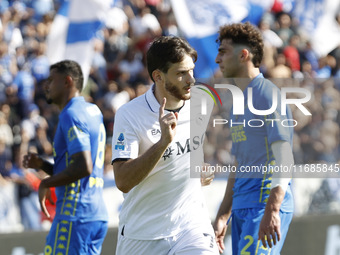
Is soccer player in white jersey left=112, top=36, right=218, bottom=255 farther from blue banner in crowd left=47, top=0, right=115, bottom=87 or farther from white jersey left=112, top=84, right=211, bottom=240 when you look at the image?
blue banner in crowd left=47, top=0, right=115, bottom=87

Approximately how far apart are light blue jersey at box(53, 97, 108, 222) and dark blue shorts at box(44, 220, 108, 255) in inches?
2.4

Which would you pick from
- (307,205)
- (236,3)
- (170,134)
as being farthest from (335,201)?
(170,134)

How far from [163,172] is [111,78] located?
32.2 ft

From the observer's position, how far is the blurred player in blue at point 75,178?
22.2ft

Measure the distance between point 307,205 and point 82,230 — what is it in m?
5.43

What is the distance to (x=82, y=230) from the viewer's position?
6.92m

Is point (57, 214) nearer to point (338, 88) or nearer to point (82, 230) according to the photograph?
point (82, 230)

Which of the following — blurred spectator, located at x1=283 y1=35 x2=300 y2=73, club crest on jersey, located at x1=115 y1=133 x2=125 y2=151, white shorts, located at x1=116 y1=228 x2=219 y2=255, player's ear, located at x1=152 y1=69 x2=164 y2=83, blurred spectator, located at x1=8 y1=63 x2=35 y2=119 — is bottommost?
white shorts, located at x1=116 y1=228 x2=219 y2=255

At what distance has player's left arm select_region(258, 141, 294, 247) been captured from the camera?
5.53 meters

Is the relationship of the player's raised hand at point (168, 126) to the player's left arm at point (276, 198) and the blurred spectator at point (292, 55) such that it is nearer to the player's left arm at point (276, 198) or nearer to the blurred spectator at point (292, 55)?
the player's left arm at point (276, 198)

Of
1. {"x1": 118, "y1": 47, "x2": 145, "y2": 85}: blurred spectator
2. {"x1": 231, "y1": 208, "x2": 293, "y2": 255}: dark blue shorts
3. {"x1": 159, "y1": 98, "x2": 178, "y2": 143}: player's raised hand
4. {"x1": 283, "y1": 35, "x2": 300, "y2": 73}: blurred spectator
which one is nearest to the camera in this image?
{"x1": 159, "y1": 98, "x2": 178, "y2": 143}: player's raised hand

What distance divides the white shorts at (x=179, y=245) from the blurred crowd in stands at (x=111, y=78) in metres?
3.45

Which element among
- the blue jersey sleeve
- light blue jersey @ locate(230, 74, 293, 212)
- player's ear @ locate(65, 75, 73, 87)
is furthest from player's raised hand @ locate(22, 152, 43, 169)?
light blue jersey @ locate(230, 74, 293, 212)

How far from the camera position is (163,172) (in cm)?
541
